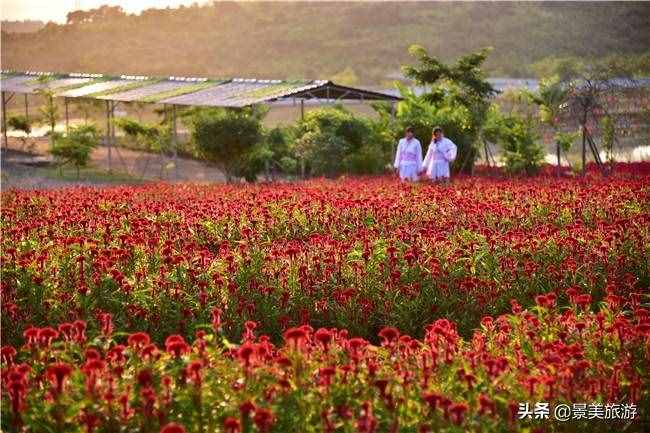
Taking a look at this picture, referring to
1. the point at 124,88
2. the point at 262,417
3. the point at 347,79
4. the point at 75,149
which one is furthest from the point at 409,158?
the point at 347,79

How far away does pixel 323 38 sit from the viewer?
95.1 m

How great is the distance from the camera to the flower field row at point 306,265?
A: 7.10 m

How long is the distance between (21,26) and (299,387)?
417 ft

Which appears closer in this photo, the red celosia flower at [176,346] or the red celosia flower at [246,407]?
the red celosia flower at [246,407]

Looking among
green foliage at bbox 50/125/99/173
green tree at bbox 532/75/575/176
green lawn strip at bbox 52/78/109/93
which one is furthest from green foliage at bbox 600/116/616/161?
green lawn strip at bbox 52/78/109/93

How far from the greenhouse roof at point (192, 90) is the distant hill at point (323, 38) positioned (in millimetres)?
39747

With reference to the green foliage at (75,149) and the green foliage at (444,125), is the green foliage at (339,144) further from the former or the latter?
the green foliage at (75,149)

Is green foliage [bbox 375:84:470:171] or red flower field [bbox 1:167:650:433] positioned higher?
green foliage [bbox 375:84:470:171]

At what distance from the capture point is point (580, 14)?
90.1 m

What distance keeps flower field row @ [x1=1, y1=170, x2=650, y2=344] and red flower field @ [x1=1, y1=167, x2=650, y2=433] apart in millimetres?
21

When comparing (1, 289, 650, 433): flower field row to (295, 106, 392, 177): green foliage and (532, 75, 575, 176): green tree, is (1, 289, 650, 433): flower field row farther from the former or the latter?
(532, 75, 575, 176): green tree

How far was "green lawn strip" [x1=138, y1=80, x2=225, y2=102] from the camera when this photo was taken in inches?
1002

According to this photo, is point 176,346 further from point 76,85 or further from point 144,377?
point 76,85

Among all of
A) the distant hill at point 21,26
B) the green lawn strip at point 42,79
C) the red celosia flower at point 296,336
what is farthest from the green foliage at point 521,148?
the distant hill at point 21,26
